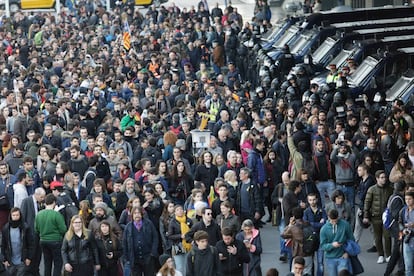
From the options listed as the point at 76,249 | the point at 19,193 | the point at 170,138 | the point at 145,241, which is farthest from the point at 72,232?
the point at 170,138

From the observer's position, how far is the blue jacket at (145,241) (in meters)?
20.3

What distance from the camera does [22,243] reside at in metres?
20.4

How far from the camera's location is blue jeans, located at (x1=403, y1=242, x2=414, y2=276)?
65.5 ft

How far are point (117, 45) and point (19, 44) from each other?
300 cm

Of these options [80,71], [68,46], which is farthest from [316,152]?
[68,46]

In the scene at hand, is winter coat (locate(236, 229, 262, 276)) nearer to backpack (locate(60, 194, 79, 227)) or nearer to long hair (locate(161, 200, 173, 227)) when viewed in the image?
long hair (locate(161, 200, 173, 227))

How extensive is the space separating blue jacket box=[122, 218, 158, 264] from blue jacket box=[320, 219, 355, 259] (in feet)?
7.54

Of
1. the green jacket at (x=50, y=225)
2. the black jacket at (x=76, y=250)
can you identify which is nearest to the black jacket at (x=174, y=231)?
the black jacket at (x=76, y=250)

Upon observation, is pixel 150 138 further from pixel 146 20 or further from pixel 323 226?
pixel 146 20

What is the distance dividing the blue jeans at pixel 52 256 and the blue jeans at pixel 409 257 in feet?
15.2

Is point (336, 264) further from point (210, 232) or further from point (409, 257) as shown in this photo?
point (210, 232)

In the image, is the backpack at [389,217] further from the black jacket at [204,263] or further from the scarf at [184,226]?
the black jacket at [204,263]

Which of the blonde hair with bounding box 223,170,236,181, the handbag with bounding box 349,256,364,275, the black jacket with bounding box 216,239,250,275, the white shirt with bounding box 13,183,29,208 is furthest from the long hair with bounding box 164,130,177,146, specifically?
the black jacket with bounding box 216,239,250,275

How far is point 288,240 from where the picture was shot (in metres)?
20.2
